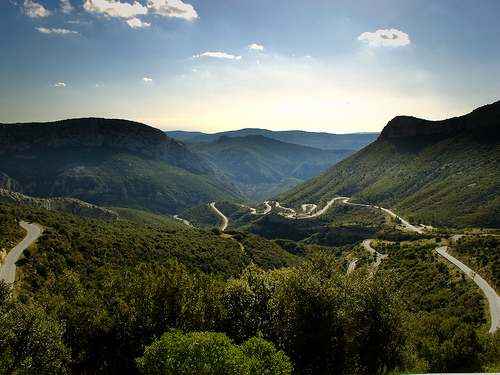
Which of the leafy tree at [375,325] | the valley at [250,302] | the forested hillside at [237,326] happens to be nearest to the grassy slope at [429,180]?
the valley at [250,302]

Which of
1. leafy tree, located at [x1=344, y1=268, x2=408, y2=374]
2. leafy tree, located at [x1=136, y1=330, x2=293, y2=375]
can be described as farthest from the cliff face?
leafy tree, located at [x1=136, y1=330, x2=293, y2=375]

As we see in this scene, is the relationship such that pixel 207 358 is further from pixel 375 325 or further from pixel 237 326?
pixel 375 325

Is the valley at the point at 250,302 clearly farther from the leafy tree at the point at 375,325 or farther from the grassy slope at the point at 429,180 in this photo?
the grassy slope at the point at 429,180

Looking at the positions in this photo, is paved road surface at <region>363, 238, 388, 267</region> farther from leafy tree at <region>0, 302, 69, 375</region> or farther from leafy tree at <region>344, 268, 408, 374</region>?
leafy tree at <region>0, 302, 69, 375</region>

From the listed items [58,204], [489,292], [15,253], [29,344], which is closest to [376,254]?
[489,292]

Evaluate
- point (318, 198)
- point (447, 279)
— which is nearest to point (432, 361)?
point (447, 279)

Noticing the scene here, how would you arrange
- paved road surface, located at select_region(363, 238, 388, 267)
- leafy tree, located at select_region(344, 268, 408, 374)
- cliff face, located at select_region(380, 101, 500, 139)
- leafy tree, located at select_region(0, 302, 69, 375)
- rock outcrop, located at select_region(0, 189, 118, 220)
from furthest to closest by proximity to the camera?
1. cliff face, located at select_region(380, 101, 500, 139)
2. rock outcrop, located at select_region(0, 189, 118, 220)
3. paved road surface, located at select_region(363, 238, 388, 267)
4. leafy tree, located at select_region(344, 268, 408, 374)
5. leafy tree, located at select_region(0, 302, 69, 375)
